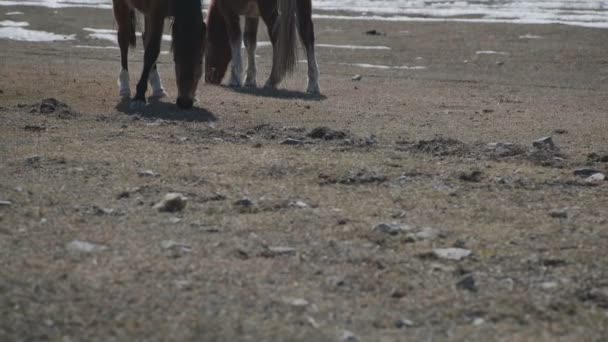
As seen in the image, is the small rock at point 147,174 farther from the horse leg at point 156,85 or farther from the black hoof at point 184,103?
the horse leg at point 156,85

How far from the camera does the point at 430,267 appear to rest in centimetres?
501

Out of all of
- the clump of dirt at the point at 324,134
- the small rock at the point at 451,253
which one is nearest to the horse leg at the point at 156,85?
the clump of dirt at the point at 324,134

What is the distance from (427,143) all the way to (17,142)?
3.17 m

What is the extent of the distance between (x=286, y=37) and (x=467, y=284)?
781 centimetres

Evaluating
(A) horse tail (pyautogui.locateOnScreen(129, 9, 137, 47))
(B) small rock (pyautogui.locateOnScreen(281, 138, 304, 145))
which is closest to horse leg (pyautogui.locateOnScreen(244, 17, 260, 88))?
(A) horse tail (pyautogui.locateOnScreen(129, 9, 137, 47))

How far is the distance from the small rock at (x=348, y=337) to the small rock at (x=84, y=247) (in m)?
1.53

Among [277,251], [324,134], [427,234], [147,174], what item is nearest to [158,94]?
[324,134]

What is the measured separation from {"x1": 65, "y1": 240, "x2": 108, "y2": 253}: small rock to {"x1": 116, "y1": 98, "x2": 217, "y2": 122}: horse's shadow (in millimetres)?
4372

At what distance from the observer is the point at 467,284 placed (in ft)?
15.5

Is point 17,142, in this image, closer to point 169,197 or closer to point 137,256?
point 169,197

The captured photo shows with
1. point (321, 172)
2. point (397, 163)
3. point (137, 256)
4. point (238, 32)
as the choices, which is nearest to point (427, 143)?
point (397, 163)

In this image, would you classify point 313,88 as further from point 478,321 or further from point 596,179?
point 478,321

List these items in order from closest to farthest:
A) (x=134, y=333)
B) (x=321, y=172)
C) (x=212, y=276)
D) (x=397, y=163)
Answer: (x=134, y=333), (x=212, y=276), (x=321, y=172), (x=397, y=163)

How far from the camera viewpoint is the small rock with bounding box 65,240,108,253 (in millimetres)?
5078
